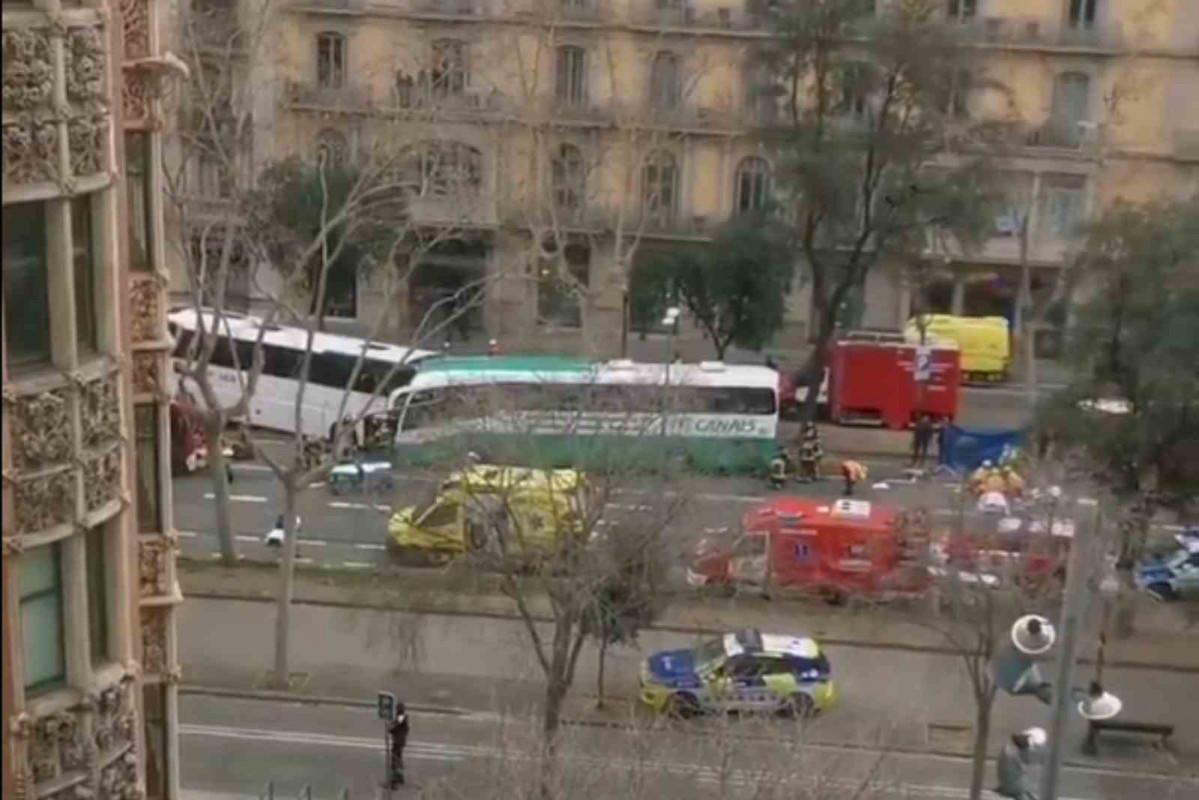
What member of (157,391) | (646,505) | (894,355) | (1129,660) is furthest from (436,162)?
(157,391)

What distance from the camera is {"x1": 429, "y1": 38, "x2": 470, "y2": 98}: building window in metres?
40.6

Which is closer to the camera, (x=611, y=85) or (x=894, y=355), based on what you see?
(x=894, y=355)

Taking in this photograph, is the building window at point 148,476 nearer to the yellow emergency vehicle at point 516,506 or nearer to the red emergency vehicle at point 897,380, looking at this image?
the yellow emergency vehicle at point 516,506

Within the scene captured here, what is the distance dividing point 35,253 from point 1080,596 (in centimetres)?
585

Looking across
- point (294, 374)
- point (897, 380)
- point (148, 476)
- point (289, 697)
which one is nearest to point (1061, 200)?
point (897, 380)

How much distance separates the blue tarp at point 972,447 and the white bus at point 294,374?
10.9m

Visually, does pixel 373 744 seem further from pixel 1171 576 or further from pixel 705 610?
pixel 1171 576

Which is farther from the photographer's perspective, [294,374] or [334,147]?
[334,147]

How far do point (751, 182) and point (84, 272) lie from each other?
34.9m

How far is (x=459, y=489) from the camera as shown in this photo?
960 inches

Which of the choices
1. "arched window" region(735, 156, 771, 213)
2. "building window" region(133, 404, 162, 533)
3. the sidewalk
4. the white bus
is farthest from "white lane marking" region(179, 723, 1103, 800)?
"arched window" region(735, 156, 771, 213)

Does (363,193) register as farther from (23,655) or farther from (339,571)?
(23,655)

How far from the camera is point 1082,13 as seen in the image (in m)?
41.7

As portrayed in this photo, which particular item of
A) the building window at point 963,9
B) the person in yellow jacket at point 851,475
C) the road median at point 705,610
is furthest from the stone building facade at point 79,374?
the building window at point 963,9
